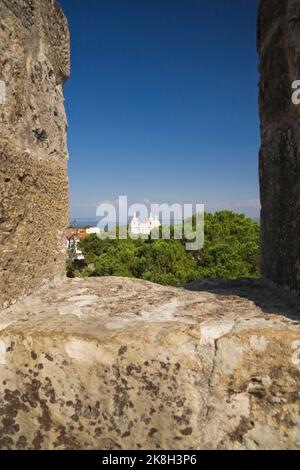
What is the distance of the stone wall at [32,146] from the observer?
1.58 m

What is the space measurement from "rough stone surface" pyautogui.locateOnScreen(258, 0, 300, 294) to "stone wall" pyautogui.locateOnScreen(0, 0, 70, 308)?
1.08 meters

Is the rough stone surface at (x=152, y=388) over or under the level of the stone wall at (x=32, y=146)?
under

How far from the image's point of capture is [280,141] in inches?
69.9

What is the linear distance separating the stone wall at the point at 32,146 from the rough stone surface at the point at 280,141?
1.08m

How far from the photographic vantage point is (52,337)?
1.24m

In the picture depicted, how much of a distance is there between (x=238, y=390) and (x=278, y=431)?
154 millimetres

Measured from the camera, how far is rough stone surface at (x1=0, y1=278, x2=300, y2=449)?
116cm

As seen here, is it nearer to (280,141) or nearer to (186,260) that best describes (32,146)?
(280,141)

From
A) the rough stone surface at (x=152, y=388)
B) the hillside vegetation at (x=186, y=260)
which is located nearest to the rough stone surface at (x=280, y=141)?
the rough stone surface at (x=152, y=388)

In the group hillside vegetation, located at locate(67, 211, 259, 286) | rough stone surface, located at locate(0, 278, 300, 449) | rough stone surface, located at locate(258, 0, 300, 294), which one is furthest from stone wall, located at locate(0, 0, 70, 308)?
hillside vegetation, located at locate(67, 211, 259, 286)

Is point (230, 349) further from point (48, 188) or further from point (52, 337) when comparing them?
point (48, 188)

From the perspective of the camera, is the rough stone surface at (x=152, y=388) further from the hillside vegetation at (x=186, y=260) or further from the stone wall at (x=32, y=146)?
the hillside vegetation at (x=186, y=260)

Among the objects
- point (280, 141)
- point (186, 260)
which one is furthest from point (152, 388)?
point (186, 260)

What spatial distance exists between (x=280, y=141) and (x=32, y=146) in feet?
3.66
